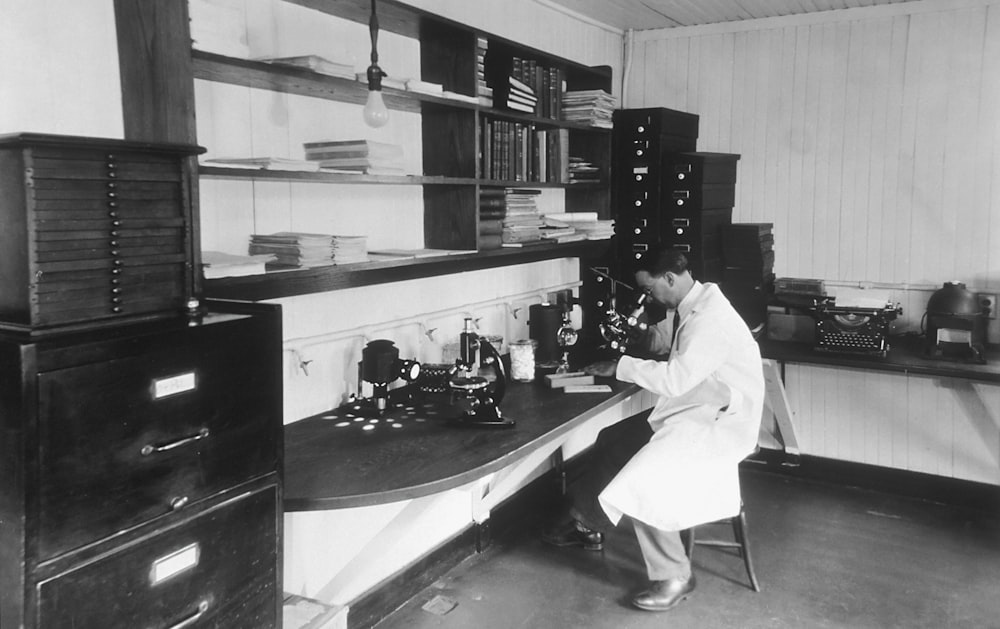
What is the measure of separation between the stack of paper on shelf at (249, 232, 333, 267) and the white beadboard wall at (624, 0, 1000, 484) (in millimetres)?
3338

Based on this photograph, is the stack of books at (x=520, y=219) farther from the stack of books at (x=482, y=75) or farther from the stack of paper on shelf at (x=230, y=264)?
the stack of paper on shelf at (x=230, y=264)

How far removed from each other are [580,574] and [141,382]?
8.54 ft

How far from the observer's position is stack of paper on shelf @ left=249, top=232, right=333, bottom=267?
2643 mm

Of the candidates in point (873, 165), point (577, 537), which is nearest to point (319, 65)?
point (577, 537)

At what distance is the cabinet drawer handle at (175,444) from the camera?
1708mm

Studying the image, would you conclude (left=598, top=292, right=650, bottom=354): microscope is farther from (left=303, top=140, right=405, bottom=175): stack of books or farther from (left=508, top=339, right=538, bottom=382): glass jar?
(left=303, top=140, right=405, bottom=175): stack of books

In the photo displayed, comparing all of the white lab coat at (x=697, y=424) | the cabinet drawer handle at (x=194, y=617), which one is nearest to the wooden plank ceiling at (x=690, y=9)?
the white lab coat at (x=697, y=424)

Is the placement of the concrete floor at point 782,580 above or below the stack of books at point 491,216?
below

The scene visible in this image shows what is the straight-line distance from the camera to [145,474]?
1.71m

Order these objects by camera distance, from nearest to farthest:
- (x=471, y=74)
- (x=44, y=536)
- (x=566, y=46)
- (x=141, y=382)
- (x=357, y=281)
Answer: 1. (x=44, y=536)
2. (x=141, y=382)
3. (x=357, y=281)
4. (x=471, y=74)
5. (x=566, y=46)

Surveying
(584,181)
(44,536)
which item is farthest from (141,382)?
(584,181)

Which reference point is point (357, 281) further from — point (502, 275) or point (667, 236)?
point (667, 236)

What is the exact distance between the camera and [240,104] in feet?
8.80

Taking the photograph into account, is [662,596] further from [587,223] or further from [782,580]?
[587,223]
